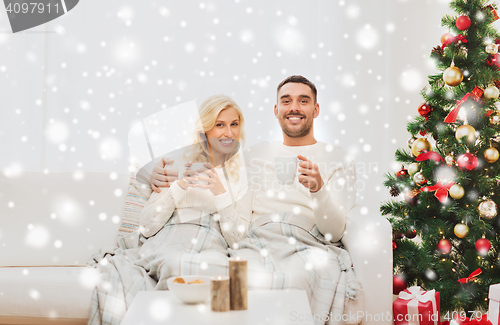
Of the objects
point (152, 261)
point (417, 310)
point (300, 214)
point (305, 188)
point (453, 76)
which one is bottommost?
point (417, 310)

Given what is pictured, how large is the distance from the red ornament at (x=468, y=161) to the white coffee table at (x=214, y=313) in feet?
3.04

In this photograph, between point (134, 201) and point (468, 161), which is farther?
point (134, 201)

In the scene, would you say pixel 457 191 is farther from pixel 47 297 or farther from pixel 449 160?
pixel 47 297

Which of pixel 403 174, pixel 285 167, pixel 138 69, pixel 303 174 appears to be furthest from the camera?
pixel 138 69

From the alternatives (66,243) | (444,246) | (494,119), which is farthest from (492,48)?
(66,243)

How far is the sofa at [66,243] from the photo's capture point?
4.65 ft

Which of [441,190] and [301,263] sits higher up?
[441,190]

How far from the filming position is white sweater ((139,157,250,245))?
1.74 meters

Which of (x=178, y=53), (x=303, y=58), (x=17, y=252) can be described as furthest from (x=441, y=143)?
(x=17, y=252)

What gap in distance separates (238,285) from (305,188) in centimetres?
86

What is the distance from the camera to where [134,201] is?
1.85 metres

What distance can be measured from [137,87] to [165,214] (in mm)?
1022

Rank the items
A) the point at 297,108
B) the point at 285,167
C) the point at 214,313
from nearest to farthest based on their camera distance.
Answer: the point at 214,313 < the point at 285,167 < the point at 297,108

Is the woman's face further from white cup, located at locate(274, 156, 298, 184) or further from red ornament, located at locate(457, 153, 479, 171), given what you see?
red ornament, located at locate(457, 153, 479, 171)
